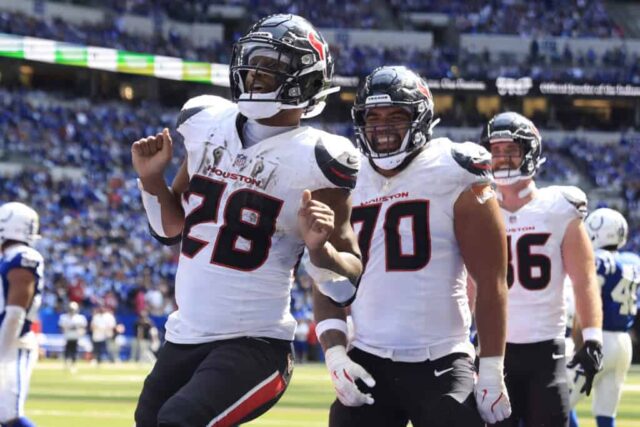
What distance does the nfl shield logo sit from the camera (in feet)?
13.7

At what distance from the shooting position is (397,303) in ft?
14.6

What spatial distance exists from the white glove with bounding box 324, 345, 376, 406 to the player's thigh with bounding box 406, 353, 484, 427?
0.16 m

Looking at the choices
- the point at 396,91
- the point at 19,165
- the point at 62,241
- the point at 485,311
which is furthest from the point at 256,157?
the point at 19,165

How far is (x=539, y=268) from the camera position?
6.04 m

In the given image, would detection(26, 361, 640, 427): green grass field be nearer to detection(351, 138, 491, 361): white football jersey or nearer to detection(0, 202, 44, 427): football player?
detection(0, 202, 44, 427): football player

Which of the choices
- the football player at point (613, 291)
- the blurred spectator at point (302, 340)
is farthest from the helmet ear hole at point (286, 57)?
the blurred spectator at point (302, 340)

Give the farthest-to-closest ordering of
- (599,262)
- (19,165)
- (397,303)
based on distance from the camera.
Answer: (19,165)
(599,262)
(397,303)

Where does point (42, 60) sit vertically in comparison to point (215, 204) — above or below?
above

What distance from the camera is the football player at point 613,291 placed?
919 cm

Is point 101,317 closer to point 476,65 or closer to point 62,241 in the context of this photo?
point 62,241

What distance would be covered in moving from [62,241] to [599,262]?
20.7 m

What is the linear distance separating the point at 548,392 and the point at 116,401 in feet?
30.5

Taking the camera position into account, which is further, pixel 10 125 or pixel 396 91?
pixel 10 125

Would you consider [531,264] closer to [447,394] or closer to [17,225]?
[447,394]
